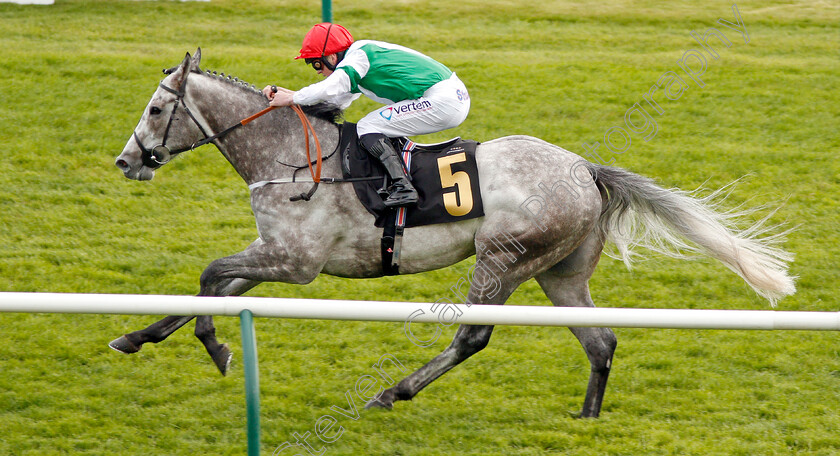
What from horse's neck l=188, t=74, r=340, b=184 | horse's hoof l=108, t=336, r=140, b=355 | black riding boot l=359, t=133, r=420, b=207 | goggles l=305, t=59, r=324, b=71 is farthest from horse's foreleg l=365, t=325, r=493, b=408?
goggles l=305, t=59, r=324, b=71

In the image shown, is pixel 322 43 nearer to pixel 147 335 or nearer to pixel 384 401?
pixel 147 335

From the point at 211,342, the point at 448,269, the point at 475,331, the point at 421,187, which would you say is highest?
the point at 421,187

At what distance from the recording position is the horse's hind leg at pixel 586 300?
15.0 ft

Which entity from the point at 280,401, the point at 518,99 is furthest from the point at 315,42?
the point at 518,99

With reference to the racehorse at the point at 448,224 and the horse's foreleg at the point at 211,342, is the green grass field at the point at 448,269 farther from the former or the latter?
the racehorse at the point at 448,224

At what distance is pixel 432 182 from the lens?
173 inches

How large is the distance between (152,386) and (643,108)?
6315 millimetres

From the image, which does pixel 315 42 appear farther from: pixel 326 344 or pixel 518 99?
pixel 518 99

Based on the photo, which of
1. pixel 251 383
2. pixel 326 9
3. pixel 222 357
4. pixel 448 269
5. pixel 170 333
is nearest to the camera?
pixel 251 383

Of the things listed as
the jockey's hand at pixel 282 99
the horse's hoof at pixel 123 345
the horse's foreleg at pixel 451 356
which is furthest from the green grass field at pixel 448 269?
the jockey's hand at pixel 282 99

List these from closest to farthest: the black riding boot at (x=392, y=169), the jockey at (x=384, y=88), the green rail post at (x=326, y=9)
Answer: the black riding boot at (x=392, y=169)
the jockey at (x=384, y=88)
the green rail post at (x=326, y=9)

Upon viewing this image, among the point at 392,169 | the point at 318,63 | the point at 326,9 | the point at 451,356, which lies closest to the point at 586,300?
the point at 451,356

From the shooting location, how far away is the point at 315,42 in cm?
449

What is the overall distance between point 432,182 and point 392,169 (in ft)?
0.68
